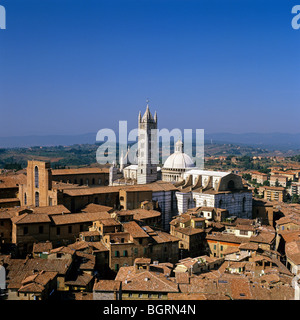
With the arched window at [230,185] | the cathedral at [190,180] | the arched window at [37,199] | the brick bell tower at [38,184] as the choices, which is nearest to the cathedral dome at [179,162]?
the cathedral at [190,180]

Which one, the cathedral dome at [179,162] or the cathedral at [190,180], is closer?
the cathedral at [190,180]

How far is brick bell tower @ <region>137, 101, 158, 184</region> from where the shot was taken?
1508 inches

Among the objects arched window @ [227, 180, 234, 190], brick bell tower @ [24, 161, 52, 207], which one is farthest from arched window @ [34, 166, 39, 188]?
arched window @ [227, 180, 234, 190]

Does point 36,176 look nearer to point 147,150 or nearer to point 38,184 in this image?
point 38,184

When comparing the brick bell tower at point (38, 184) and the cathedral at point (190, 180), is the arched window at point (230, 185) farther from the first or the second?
the brick bell tower at point (38, 184)

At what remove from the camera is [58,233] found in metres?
23.0

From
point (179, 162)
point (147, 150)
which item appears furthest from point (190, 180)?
point (147, 150)

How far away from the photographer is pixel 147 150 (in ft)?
125

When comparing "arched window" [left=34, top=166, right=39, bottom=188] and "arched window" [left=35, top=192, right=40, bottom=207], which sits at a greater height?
"arched window" [left=34, top=166, right=39, bottom=188]

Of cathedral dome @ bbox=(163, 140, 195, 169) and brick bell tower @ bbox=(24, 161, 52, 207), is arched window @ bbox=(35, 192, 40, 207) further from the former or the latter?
cathedral dome @ bbox=(163, 140, 195, 169)

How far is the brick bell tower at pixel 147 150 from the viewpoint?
126 feet

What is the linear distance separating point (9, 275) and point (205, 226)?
606 inches
